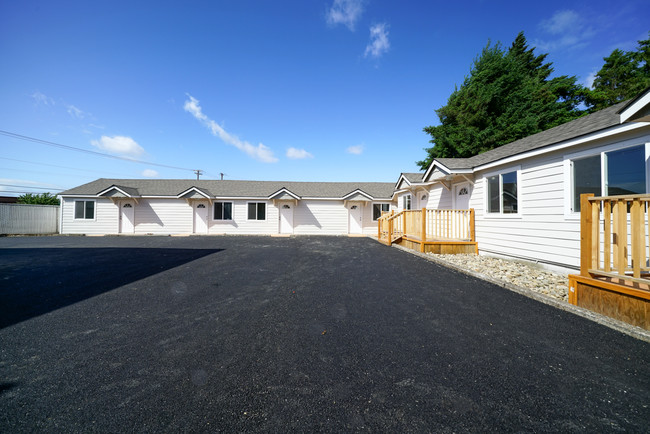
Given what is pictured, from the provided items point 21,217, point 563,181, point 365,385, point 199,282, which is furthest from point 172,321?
point 21,217

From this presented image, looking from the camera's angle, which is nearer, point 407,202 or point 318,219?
point 407,202

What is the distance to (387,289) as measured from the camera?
4848 millimetres

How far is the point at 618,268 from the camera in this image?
135 inches

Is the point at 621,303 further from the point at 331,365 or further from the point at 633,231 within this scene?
the point at 331,365

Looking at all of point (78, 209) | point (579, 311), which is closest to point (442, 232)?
point (579, 311)

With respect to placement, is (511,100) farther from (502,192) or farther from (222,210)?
(222,210)

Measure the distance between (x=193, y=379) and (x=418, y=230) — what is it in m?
9.14

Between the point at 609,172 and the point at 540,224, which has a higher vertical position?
the point at 609,172

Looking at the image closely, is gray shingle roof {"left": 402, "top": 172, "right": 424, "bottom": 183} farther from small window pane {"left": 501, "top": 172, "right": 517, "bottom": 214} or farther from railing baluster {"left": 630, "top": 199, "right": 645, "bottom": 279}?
railing baluster {"left": 630, "top": 199, "right": 645, "bottom": 279}

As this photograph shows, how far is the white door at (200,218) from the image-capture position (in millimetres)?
16922

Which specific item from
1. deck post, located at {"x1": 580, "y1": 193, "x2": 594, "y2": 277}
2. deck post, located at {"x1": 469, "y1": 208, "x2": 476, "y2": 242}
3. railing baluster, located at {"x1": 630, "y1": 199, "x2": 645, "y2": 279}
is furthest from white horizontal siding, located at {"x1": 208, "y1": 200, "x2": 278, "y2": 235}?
railing baluster, located at {"x1": 630, "y1": 199, "x2": 645, "y2": 279}

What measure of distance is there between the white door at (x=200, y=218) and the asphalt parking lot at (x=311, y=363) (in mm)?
12412

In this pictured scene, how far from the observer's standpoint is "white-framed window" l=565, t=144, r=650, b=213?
457 centimetres

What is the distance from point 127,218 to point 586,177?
75.1 ft
